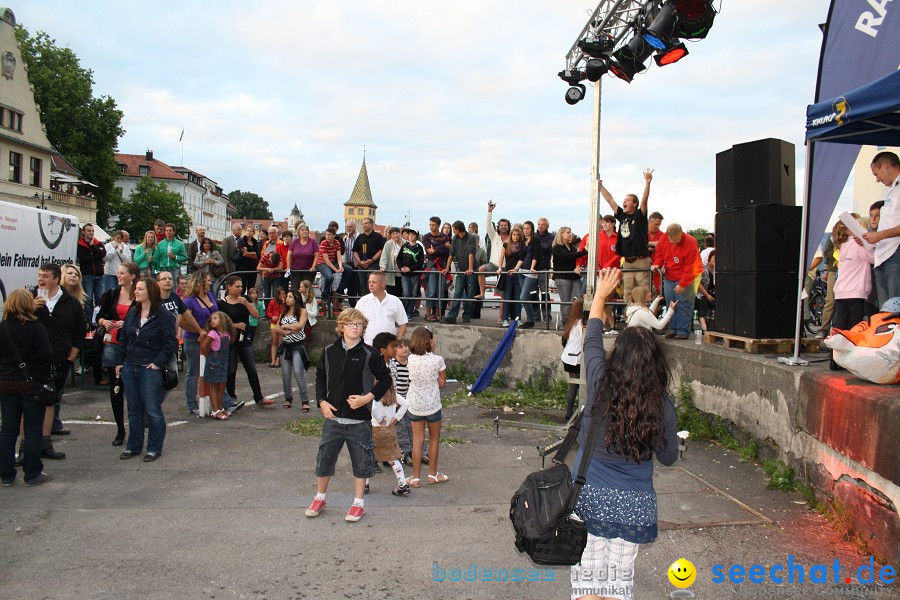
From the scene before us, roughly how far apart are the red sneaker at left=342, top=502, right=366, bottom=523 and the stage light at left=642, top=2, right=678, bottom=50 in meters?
5.94

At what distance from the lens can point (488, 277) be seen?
43.0ft

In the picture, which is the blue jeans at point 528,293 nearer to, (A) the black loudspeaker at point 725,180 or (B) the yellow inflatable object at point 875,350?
(A) the black loudspeaker at point 725,180

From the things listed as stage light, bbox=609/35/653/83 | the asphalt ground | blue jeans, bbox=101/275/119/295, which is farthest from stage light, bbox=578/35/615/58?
blue jeans, bbox=101/275/119/295

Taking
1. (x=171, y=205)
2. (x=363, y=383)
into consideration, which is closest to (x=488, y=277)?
(x=363, y=383)

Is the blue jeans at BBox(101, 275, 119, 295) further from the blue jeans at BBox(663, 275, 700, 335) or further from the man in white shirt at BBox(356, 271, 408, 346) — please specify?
the blue jeans at BBox(663, 275, 700, 335)

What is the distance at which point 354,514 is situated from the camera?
5184mm

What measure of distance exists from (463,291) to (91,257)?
23.5 feet

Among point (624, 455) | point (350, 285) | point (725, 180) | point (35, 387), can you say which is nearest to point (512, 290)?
point (350, 285)

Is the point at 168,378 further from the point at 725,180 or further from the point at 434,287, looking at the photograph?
the point at 725,180

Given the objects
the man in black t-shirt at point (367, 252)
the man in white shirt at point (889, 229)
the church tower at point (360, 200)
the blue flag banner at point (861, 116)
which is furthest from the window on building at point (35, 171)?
the church tower at point (360, 200)

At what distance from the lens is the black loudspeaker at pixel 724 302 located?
750cm

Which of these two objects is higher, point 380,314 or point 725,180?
point 725,180

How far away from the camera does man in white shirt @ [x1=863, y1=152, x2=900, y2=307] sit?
5805 millimetres

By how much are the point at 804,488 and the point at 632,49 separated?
5.02 m
